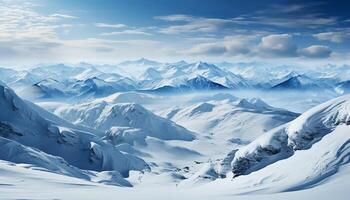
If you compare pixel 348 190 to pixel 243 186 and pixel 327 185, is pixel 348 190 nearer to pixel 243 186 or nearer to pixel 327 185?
pixel 327 185

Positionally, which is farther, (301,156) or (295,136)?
(295,136)

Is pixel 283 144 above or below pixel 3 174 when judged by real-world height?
above

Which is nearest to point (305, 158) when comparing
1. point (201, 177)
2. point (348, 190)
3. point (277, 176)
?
point (277, 176)

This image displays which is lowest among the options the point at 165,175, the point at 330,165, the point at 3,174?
the point at 165,175

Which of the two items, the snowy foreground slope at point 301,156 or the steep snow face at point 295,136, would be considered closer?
the snowy foreground slope at point 301,156

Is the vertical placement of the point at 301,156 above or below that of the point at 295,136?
below

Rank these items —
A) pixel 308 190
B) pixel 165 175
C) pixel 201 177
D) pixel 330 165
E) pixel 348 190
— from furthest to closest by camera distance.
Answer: pixel 165 175 → pixel 201 177 → pixel 330 165 → pixel 308 190 → pixel 348 190

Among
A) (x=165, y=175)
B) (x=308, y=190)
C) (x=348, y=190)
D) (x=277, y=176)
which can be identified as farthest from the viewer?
(x=165, y=175)

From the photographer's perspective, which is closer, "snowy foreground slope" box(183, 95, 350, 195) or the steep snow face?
"snowy foreground slope" box(183, 95, 350, 195)
